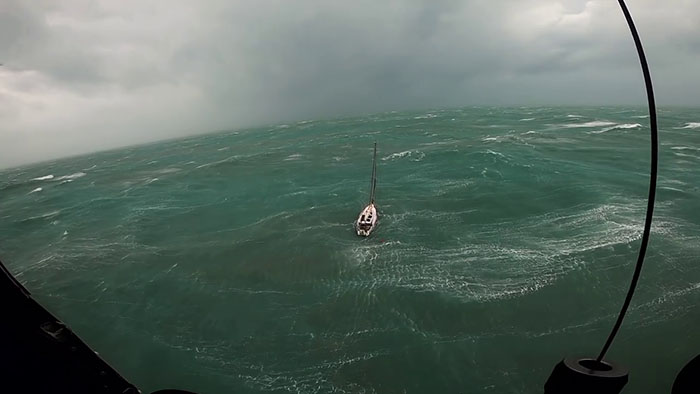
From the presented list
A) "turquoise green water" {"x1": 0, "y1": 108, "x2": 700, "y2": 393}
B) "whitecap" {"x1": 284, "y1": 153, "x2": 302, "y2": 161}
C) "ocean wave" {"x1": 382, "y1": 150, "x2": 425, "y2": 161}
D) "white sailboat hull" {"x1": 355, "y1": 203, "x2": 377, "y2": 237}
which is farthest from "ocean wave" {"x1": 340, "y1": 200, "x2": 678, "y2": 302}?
"whitecap" {"x1": 284, "y1": 153, "x2": 302, "y2": 161}

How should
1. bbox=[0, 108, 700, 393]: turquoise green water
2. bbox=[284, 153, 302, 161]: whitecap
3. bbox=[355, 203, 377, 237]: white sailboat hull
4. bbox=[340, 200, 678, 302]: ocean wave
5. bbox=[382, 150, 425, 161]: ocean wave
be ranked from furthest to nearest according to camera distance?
bbox=[284, 153, 302, 161]: whitecap
bbox=[382, 150, 425, 161]: ocean wave
bbox=[355, 203, 377, 237]: white sailboat hull
bbox=[340, 200, 678, 302]: ocean wave
bbox=[0, 108, 700, 393]: turquoise green water

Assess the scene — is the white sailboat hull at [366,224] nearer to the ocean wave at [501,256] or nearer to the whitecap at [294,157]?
the ocean wave at [501,256]

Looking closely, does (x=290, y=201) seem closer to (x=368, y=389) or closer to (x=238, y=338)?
(x=238, y=338)

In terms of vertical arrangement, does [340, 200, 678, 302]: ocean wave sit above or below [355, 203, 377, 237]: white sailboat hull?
below

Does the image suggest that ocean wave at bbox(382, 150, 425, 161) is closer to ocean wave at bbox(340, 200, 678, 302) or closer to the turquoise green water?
the turquoise green water

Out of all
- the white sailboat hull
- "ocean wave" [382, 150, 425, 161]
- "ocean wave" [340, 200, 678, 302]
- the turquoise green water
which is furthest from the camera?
"ocean wave" [382, 150, 425, 161]

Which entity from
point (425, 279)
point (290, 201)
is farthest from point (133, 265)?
point (425, 279)

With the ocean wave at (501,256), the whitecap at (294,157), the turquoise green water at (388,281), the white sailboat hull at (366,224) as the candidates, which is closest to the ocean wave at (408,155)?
the turquoise green water at (388,281)

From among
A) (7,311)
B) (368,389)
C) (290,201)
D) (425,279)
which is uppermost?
(7,311)
